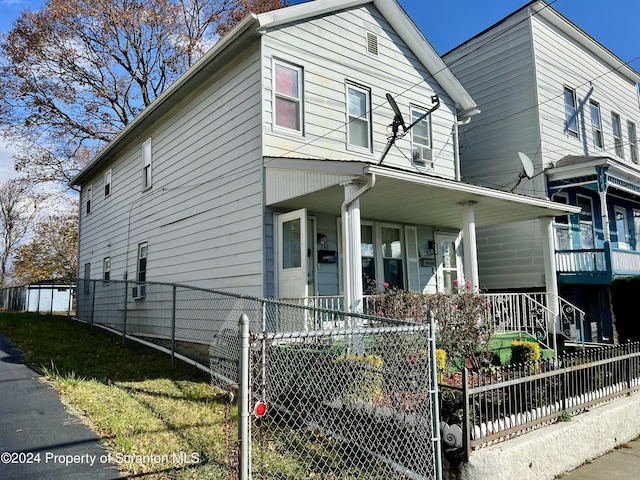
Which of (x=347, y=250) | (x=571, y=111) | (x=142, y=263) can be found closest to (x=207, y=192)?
(x=142, y=263)

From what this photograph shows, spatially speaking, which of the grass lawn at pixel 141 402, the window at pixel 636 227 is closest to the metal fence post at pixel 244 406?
the grass lawn at pixel 141 402

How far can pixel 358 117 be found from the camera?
10.3m

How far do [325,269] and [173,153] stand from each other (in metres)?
5.05

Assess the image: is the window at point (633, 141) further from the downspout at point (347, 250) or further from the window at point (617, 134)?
the downspout at point (347, 250)

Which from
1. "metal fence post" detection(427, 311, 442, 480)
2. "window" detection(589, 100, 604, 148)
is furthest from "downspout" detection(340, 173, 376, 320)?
"window" detection(589, 100, 604, 148)

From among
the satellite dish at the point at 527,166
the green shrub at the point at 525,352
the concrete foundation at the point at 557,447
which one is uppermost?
the satellite dish at the point at 527,166

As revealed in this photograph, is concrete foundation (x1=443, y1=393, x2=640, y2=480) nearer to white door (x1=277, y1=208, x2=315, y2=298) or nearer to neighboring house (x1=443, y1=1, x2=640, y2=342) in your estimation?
white door (x1=277, y1=208, x2=315, y2=298)

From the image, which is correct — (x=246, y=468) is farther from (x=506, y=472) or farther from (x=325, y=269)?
(x=325, y=269)

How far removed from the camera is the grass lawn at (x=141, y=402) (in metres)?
4.14

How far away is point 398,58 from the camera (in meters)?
11.4

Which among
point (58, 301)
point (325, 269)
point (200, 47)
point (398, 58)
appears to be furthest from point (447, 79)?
point (58, 301)

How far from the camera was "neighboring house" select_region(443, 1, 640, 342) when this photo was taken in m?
12.3

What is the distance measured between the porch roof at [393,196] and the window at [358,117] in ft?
5.34

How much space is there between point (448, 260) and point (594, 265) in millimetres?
3486
